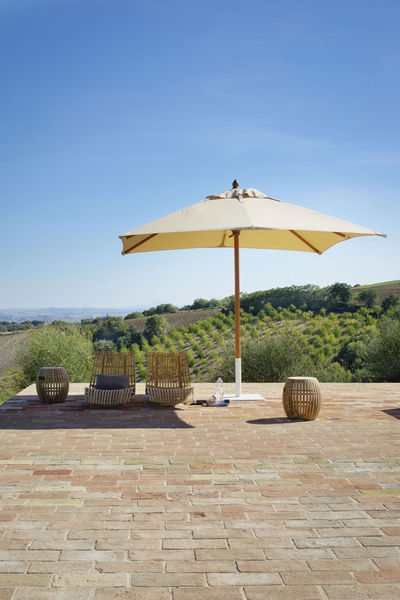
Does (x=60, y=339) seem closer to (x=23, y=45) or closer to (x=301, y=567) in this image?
(x=23, y=45)

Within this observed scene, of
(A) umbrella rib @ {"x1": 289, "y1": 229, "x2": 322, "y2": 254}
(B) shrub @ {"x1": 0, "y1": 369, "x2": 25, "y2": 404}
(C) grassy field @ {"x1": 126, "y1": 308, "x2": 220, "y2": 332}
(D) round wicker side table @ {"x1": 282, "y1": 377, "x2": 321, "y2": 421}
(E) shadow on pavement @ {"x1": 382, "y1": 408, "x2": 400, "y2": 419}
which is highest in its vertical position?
(A) umbrella rib @ {"x1": 289, "y1": 229, "x2": 322, "y2": 254}

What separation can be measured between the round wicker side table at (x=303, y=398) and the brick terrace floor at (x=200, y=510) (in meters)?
0.15

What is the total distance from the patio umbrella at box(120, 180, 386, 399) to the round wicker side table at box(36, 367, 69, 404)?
1.87 meters

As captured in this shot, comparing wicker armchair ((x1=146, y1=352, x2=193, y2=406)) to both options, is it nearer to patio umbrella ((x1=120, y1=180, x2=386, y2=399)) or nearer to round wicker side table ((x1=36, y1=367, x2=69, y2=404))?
patio umbrella ((x1=120, y1=180, x2=386, y2=399))

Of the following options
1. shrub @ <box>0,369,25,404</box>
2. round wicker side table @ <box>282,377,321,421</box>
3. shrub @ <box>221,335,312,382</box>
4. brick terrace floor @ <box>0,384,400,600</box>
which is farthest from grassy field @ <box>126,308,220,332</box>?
brick terrace floor @ <box>0,384,400,600</box>

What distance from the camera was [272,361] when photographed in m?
11.8

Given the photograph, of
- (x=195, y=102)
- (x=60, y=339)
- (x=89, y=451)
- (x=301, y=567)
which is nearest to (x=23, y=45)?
(x=195, y=102)

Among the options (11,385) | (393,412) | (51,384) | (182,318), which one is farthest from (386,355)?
(182,318)

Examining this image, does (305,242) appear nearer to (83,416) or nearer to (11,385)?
(83,416)

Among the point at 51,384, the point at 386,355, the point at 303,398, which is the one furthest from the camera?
the point at 386,355

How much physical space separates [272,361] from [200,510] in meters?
9.01

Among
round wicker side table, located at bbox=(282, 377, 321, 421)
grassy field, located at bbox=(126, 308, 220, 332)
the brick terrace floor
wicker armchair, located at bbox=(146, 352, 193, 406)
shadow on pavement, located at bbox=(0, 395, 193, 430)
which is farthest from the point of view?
grassy field, located at bbox=(126, 308, 220, 332)

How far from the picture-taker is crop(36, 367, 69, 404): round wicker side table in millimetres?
6625

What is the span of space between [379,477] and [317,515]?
0.93 meters
